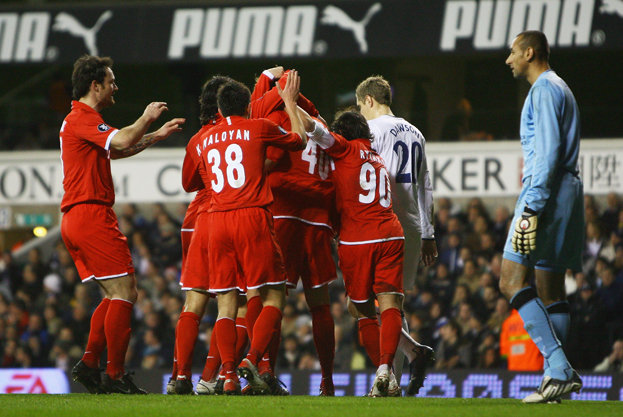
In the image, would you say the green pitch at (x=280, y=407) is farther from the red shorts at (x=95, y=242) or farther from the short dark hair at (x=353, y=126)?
the short dark hair at (x=353, y=126)

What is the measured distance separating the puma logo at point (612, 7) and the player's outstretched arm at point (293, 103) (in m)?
8.24

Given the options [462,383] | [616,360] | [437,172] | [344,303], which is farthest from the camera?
[437,172]

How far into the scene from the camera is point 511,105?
14.0 meters

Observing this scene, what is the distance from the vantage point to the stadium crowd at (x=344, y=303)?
10.3 meters

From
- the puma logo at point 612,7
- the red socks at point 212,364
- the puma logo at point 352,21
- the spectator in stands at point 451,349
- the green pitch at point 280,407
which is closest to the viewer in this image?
the green pitch at point 280,407

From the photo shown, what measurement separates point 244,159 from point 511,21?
27.3 ft

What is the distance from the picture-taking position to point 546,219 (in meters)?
4.83

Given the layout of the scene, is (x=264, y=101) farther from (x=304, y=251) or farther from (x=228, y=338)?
(x=228, y=338)

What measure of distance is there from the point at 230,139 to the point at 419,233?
172 centimetres

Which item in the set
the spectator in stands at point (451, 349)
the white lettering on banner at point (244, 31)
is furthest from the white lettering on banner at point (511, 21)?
the spectator in stands at point (451, 349)

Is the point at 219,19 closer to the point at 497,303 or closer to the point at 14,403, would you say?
the point at 497,303

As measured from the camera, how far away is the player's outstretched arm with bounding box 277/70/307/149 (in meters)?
5.51

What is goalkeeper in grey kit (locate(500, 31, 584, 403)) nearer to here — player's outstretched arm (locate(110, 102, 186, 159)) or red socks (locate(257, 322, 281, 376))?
red socks (locate(257, 322, 281, 376))

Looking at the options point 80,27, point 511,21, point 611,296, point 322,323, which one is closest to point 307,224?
point 322,323
